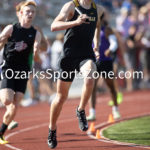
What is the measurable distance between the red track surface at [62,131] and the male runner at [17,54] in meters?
0.65

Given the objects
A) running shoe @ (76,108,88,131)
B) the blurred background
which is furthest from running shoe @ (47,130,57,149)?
the blurred background

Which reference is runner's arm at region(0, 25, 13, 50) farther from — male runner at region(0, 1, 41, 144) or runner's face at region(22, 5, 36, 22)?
runner's face at region(22, 5, 36, 22)

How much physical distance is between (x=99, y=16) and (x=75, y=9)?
0.61 meters

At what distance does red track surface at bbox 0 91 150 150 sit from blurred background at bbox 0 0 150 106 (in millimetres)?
3258

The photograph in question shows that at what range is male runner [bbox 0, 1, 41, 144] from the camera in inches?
295

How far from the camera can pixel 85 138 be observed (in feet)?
26.1

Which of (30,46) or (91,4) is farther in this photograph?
(30,46)

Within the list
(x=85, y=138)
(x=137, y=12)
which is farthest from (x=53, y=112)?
(x=137, y=12)

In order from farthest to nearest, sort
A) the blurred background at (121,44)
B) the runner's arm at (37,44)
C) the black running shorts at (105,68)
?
the blurred background at (121,44)
the black running shorts at (105,68)
the runner's arm at (37,44)

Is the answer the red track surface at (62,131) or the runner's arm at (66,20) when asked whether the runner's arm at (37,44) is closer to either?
the runner's arm at (66,20)

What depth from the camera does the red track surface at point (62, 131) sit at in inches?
281

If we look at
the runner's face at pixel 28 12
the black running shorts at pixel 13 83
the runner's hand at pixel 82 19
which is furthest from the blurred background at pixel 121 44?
the runner's hand at pixel 82 19

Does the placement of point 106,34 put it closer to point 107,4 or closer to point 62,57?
point 62,57

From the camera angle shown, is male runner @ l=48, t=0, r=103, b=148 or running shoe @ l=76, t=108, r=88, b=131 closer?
male runner @ l=48, t=0, r=103, b=148
